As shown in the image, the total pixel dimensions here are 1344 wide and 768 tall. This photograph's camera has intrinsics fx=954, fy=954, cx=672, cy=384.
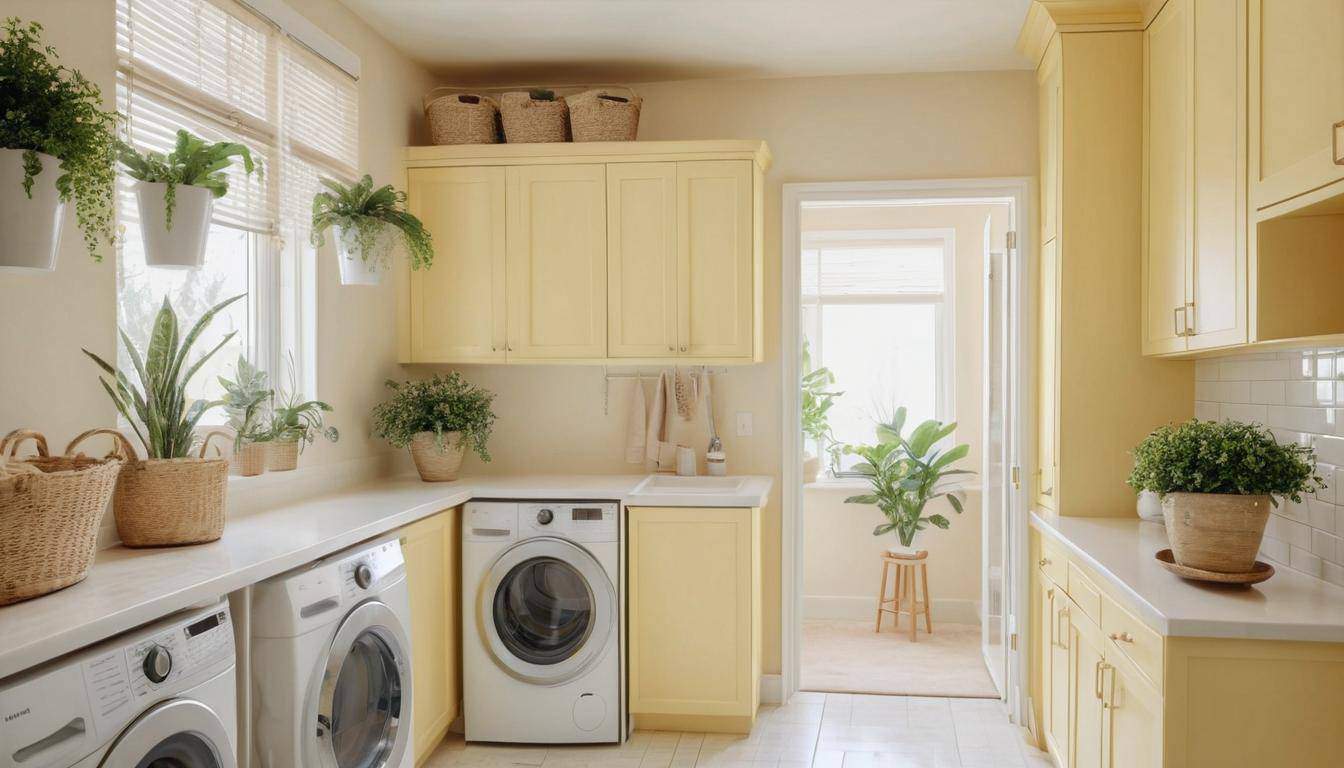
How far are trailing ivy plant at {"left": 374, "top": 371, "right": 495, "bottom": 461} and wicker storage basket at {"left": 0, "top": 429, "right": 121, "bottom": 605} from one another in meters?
1.69

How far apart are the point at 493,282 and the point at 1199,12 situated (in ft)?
8.65

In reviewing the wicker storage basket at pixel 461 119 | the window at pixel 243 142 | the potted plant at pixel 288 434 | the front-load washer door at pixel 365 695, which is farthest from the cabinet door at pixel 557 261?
the front-load washer door at pixel 365 695

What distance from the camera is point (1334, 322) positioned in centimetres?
226

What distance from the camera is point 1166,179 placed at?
3.01m

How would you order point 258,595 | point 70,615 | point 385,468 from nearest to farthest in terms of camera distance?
point 70,615 < point 258,595 < point 385,468

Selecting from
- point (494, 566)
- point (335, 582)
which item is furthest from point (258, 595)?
point (494, 566)

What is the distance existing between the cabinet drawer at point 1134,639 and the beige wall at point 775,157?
1.77 metres

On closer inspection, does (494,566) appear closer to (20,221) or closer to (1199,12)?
(20,221)

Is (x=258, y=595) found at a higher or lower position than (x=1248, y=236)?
lower

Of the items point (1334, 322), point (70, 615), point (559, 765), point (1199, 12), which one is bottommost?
point (559, 765)

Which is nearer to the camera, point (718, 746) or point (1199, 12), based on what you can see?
point (1199, 12)

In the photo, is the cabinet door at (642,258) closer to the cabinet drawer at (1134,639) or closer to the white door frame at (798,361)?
the white door frame at (798,361)

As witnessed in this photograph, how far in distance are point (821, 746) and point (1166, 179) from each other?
2323mm

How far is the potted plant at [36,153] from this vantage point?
1.77m
